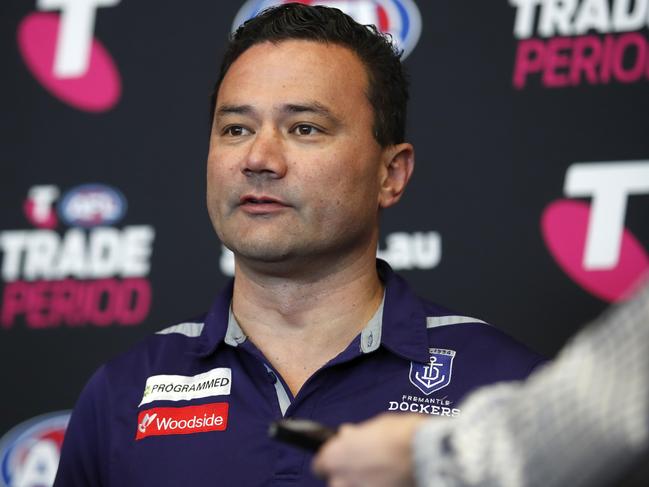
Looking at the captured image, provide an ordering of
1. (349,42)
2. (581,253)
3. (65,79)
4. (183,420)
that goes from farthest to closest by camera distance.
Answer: (65,79) < (581,253) < (349,42) < (183,420)

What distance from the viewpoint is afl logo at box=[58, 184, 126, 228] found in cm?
258

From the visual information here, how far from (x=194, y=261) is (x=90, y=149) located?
1.26ft

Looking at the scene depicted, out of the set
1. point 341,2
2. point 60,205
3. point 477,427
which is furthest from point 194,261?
point 477,427

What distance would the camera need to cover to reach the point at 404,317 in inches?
71.4

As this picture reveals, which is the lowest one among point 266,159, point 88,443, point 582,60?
point 88,443

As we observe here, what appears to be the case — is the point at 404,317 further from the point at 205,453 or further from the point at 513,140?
the point at 513,140

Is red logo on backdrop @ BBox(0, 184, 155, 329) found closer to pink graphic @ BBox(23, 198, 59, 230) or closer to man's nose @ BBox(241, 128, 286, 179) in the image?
pink graphic @ BBox(23, 198, 59, 230)

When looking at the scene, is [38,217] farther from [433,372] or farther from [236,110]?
[433,372]

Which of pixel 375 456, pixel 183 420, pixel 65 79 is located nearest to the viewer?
pixel 375 456

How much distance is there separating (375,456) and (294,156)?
0.89 meters

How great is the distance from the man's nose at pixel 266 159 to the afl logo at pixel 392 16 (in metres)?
0.82

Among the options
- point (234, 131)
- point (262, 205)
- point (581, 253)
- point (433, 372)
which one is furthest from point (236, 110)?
point (581, 253)

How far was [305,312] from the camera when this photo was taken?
1827mm

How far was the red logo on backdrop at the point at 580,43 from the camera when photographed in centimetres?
239
